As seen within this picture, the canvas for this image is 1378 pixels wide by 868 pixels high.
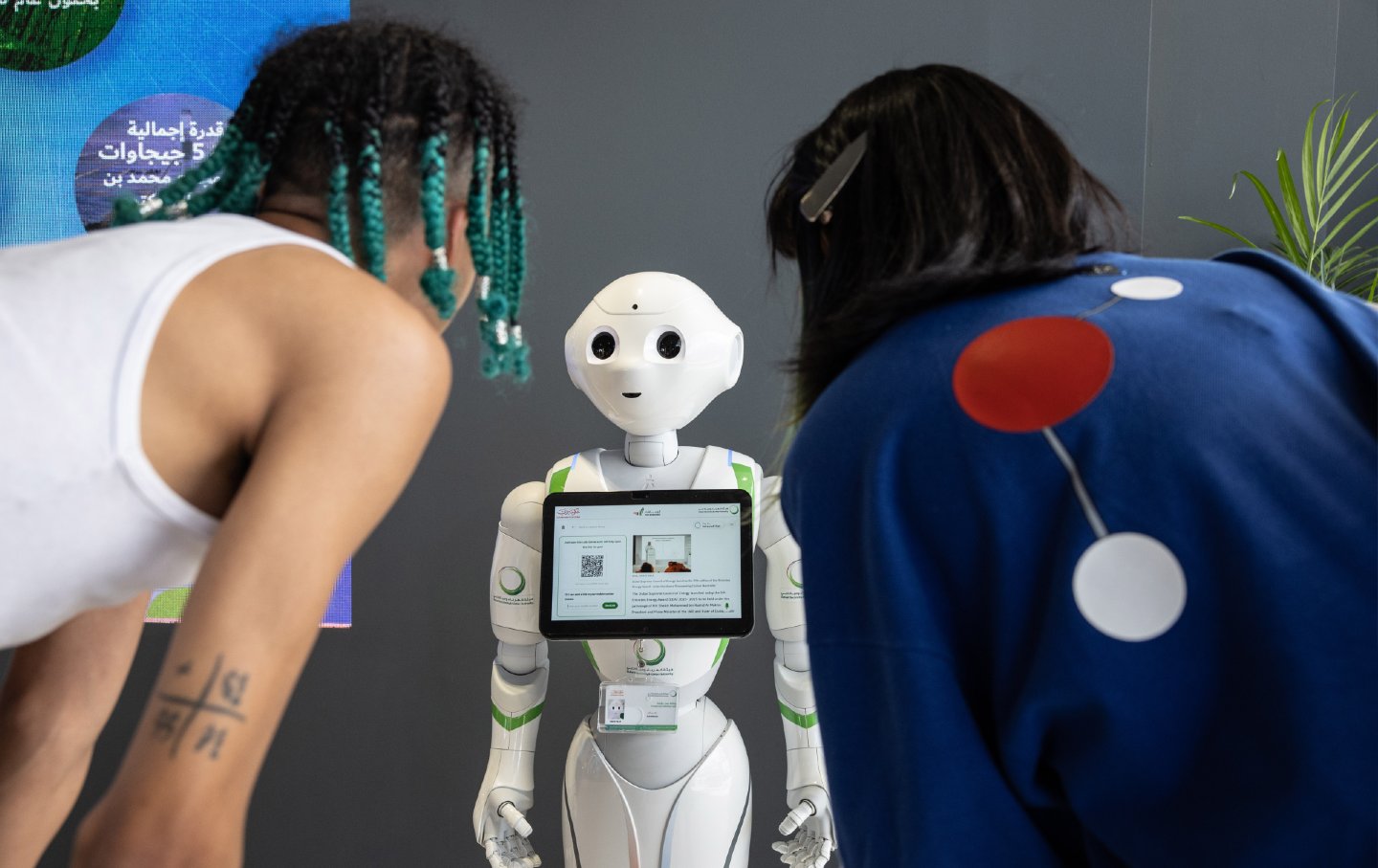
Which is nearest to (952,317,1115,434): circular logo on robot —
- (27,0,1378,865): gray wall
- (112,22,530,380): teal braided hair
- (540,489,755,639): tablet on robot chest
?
(112,22,530,380): teal braided hair

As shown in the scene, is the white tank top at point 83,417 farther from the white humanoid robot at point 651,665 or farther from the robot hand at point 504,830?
the robot hand at point 504,830

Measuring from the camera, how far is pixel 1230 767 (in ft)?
2.89

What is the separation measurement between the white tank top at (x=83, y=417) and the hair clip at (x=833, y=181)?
0.53m

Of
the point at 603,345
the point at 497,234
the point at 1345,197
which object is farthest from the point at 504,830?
the point at 1345,197

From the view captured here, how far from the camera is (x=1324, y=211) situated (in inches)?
144

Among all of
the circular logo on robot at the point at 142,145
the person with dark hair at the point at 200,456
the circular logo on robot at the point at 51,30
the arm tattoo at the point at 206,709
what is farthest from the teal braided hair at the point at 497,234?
the circular logo on robot at the point at 51,30

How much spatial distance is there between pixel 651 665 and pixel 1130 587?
196 cm

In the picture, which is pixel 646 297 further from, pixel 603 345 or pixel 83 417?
pixel 83 417

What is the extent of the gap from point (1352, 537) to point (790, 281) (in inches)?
120

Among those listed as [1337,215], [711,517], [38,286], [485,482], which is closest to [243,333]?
[38,286]

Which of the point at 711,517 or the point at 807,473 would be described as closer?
the point at 807,473

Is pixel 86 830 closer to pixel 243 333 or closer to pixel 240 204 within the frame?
pixel 243 333

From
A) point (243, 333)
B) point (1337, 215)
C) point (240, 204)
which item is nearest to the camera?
point (243, 333)

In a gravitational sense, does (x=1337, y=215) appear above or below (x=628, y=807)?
above
